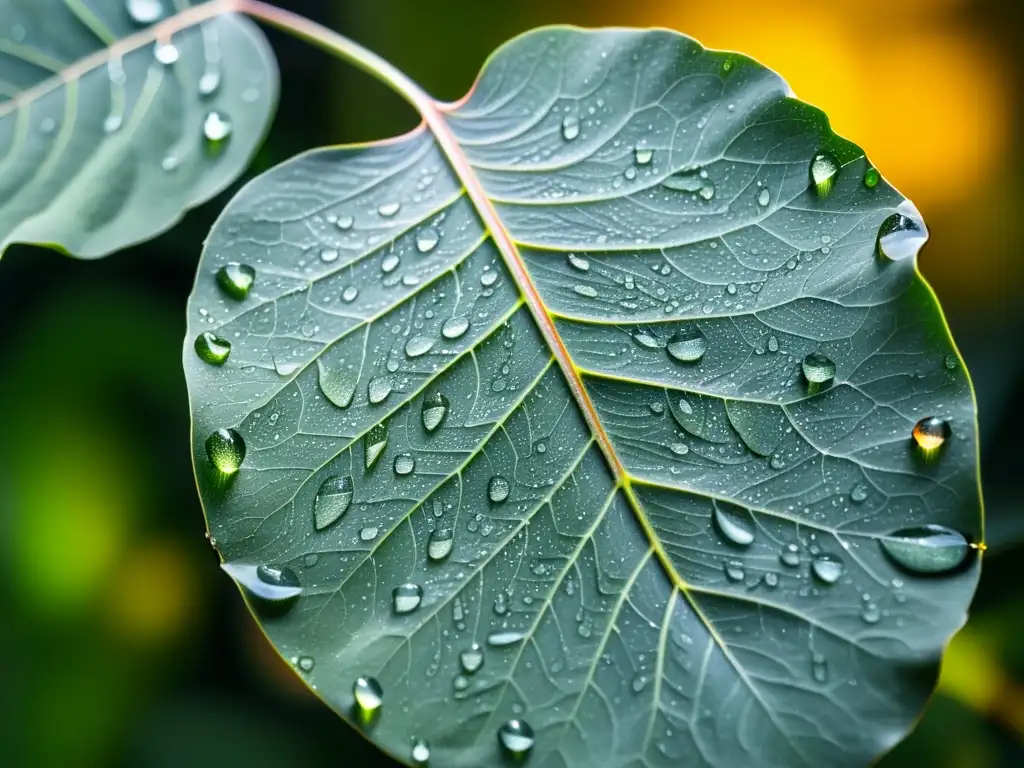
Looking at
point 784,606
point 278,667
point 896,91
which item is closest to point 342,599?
point 784,606

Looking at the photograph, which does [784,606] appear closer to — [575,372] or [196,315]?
[575,372]

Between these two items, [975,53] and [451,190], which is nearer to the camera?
[451,190]

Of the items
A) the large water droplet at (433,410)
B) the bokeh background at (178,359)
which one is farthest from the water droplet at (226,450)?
the bokeh background at (178,359)

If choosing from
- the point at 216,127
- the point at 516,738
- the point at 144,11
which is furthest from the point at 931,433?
the point at 144,11

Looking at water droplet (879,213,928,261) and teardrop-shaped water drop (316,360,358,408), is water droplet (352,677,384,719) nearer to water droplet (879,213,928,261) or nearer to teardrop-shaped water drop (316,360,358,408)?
teardrop-shaped water drop (316,360,358,408)

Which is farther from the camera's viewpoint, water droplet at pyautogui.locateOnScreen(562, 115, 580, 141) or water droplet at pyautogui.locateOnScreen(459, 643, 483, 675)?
water droplet at pyautogui.locateOnScreen(562, 115, 580, 141)

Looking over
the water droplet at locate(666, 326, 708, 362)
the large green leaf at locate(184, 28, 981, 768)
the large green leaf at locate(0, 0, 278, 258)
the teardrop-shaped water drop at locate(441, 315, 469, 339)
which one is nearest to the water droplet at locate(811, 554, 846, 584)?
the large green leaf at locate(184, 28, 981, 768)

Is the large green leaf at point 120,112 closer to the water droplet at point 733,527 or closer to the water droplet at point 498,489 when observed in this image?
the water droplet at point 498,489
